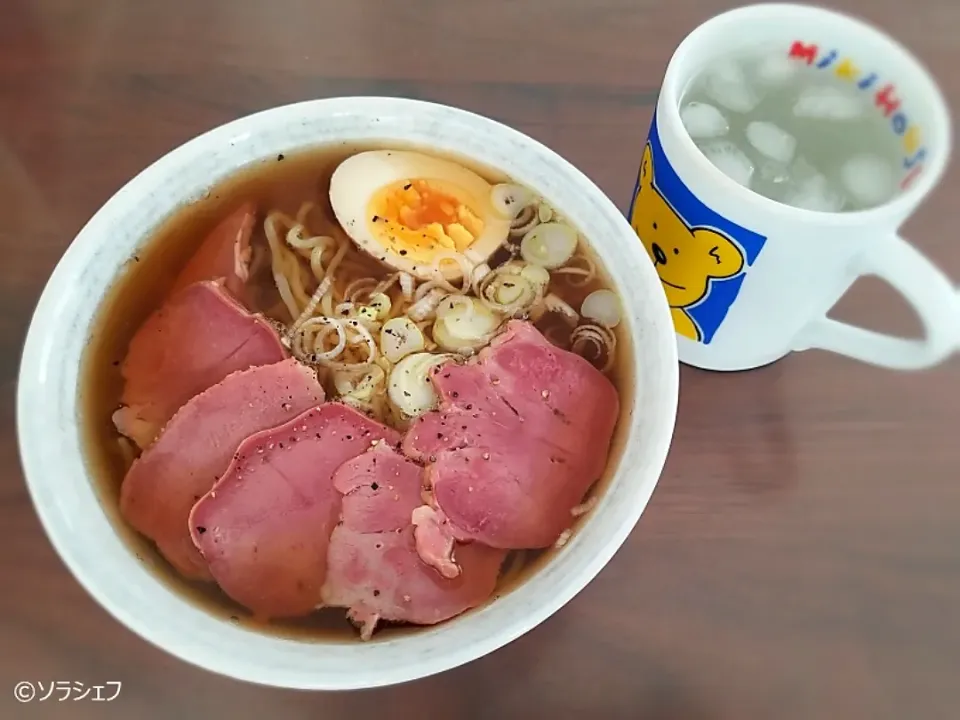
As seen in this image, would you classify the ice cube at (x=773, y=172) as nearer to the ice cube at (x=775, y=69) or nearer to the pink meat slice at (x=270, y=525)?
the ice cube at (x=775, y=69)

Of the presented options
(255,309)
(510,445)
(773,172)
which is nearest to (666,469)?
(510,445)

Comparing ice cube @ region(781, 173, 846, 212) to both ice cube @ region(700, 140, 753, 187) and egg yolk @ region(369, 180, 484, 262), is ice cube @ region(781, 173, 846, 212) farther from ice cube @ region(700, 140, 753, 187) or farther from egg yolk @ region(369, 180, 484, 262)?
egg yolk @ region(369, 180, 484, 262)

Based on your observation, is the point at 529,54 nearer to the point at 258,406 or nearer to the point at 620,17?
the point at 620,17

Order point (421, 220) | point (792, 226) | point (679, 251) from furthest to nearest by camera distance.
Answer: point (421, 220)
point (679, 251)
point (792, 226)

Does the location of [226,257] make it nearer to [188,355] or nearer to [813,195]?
[188,355]

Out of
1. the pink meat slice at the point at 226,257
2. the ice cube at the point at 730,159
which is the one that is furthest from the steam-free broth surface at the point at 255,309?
the ice cube at the point at 730,159

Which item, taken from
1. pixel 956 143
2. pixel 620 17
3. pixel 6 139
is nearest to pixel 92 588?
pixel 6 139

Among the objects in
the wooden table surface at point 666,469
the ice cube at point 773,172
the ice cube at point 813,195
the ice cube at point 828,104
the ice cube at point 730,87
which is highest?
the ice cube at point 730,87
